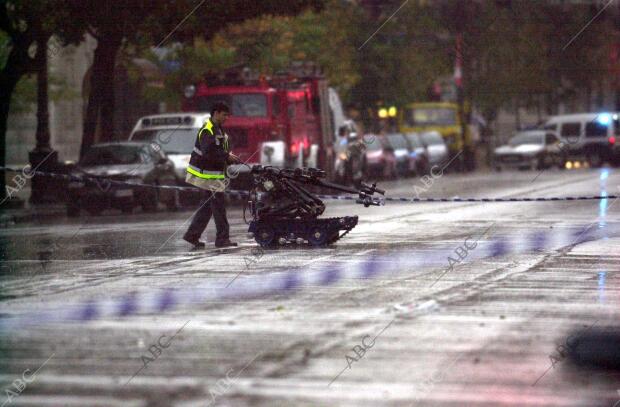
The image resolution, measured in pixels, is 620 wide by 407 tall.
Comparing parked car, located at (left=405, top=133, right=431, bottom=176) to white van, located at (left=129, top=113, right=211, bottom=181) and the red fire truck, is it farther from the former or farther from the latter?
white van, located at (left=129, top=113, right=211, bottom=181)

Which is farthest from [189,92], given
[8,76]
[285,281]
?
[285,281]

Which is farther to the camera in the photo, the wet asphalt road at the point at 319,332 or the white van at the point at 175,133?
the white van at the point at 175,133

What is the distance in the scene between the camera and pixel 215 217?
18328 millimetres

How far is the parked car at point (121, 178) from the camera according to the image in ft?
94.8

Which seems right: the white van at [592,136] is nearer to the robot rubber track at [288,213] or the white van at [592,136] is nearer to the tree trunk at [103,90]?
the tree trunk at [103,90]

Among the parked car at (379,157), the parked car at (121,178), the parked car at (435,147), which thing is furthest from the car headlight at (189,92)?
the parked car at (435,147)

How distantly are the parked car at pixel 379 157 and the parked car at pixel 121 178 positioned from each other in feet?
55.6

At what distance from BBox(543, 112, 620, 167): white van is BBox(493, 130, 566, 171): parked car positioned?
1150 mm

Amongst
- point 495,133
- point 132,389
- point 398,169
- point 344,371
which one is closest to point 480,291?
point 344,371

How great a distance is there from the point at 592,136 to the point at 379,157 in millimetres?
13533

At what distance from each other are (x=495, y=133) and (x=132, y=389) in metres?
79.6

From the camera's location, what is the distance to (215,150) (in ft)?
60.1

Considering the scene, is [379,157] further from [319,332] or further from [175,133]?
[319,332]

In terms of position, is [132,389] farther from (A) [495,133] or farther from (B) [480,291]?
(A) [495,133]
